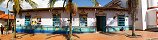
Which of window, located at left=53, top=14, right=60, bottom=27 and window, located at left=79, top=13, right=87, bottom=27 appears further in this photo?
window, located at left=53, top=14, right=60, bottom=27

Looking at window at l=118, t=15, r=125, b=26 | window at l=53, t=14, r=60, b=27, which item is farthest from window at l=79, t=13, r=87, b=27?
window at l=118, t=15, r=125, b=26

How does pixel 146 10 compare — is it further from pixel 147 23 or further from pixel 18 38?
pixel 18 38

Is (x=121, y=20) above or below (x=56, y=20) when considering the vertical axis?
below

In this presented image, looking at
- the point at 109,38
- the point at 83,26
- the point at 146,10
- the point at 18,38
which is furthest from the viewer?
the point at 146,10

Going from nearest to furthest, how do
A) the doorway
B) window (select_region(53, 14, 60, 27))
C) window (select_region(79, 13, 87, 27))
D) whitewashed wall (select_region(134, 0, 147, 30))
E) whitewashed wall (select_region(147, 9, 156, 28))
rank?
window (select_region(79, 13, 87, 27))
window (select_region(53, 14, 60, 27))
the doorway
whitewashed wall (select_region(134, 0, 147, 30))
whitewashed wall (select_region(147, 9, 156, 28))

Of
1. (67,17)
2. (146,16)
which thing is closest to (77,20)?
(67,17)

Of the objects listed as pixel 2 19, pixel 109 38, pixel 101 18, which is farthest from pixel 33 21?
pixel 2 19

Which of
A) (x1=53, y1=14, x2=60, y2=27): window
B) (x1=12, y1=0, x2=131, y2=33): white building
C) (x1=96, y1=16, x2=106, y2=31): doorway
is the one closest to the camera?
(x1=12, y1=0, x2=131, y2=33): white building

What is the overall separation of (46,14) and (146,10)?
11.2m

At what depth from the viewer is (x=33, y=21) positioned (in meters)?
28.6

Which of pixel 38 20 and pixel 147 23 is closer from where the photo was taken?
pixel 38 20

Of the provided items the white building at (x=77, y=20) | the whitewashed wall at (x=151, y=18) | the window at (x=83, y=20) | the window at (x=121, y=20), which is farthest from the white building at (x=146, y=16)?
the window at (x=83, y=20)

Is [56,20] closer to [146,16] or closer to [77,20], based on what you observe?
[77,20]

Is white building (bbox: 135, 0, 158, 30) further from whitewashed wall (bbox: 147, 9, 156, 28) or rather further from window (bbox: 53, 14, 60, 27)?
window (bbox: 53, 14, 60, 27)
